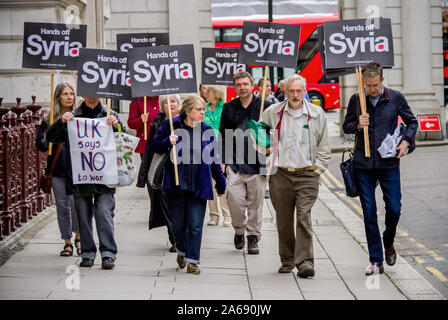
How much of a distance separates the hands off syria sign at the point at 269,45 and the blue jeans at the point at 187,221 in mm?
2682

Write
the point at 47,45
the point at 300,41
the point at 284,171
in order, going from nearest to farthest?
the point at 284,171 → the point at 47,45 → the point at 300,41

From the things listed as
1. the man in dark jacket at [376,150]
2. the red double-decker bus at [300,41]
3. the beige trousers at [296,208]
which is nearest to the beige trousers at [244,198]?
the beige trousers at [296,208]

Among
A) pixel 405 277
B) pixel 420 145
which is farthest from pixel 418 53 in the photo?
pixel 405 277

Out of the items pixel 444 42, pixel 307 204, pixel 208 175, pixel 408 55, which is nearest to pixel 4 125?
pixel 208 175

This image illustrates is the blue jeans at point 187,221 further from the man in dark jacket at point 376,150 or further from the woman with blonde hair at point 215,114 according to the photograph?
the woman with blonde hair at point 215,114

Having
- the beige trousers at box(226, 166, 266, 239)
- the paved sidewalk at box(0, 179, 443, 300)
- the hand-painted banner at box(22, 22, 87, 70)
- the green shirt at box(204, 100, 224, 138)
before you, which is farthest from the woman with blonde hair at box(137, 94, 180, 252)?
the green shirt at box(204, 100, 224, 138)

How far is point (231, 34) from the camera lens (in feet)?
112

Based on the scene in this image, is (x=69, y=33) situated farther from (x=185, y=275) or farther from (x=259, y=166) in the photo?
(x=185, y=275)

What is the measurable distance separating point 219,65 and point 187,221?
489 cm

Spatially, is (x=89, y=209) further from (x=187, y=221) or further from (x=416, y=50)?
(x=416, y=50)

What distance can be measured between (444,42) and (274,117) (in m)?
18.0

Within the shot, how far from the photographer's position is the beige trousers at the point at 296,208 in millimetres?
7578

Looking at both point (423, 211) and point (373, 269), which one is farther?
point (423, 211)

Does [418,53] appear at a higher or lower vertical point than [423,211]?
higher
